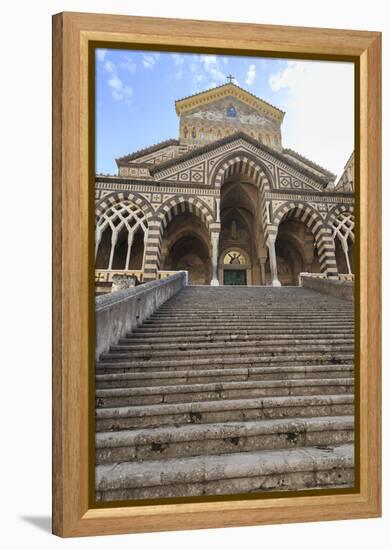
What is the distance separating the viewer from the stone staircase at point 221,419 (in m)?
1.97

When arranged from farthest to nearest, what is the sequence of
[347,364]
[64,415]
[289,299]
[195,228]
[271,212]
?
[195,228] < [271,212] < [289,299] < [347,364] < [64,415]

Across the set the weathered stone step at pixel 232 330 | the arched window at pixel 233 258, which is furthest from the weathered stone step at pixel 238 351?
the arched window at pixel 233 258

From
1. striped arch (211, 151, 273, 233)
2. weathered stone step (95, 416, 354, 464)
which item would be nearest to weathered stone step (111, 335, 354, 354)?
weathered stone step (95, 416, 354, 464)

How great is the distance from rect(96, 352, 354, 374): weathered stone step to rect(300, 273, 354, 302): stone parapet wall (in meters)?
1.96

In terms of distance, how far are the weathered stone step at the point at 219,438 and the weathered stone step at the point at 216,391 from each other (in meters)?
0.26

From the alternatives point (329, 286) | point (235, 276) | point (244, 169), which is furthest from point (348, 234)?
point (235, 276)

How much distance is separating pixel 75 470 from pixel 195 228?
11.7 metres

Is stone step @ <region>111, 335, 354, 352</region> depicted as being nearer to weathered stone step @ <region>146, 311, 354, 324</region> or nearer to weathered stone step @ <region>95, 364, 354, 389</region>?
weathered stone step @ <region>95, 364, 354, 389</region>

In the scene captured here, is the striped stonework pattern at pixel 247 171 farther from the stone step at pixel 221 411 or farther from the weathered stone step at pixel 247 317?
the stone step at pixel 221 411

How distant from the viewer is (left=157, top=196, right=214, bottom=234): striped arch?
11.2 m

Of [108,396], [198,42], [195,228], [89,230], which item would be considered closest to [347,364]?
[108,396]

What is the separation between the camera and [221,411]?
91.5 inches

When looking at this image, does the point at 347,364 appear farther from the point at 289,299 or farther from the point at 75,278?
the point at 289,299

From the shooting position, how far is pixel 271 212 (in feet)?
36.7
